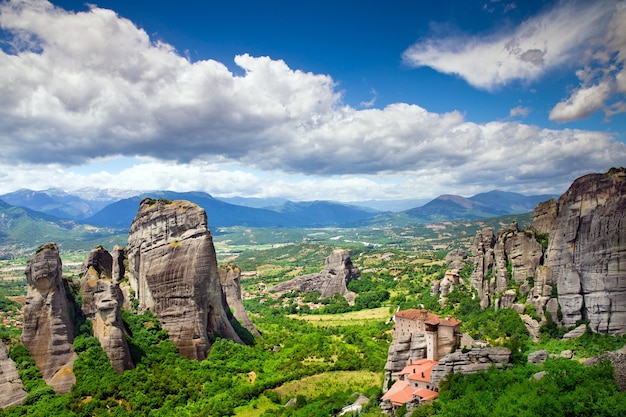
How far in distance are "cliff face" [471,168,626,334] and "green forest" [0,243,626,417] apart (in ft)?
8.78

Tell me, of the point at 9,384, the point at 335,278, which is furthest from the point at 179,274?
the point at 335,278

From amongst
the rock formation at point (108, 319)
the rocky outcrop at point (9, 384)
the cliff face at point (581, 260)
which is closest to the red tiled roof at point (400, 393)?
the cliff face at point (581, 260)

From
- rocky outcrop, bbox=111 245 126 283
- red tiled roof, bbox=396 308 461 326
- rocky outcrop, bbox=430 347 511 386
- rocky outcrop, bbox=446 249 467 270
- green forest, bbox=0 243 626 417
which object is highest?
rocky outcrop, bbox=111 245 126 283

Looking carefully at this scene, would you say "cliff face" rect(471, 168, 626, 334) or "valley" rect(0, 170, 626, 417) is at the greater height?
"cliff face" rect(471, 168, 626, 334)

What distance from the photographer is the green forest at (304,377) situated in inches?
1113

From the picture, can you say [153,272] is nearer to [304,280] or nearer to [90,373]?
[90,373]

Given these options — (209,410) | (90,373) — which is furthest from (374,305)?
(90,373)

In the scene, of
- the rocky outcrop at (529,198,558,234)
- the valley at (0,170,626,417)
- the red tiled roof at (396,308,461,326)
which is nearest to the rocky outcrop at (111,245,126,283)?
the valley at (0,170,626,417)

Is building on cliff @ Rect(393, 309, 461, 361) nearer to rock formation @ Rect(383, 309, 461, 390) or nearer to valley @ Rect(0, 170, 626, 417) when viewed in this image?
rock formation @ Rect(383, 309, 461, 390)

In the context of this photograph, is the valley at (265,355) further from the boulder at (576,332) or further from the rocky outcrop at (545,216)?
the rocky outcrop at (545,216)

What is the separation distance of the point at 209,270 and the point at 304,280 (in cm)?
7954

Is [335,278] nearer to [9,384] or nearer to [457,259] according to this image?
[457,259]

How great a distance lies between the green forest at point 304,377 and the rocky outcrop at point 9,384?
0.60 metres

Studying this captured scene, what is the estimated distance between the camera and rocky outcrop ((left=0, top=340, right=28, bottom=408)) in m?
34.4
